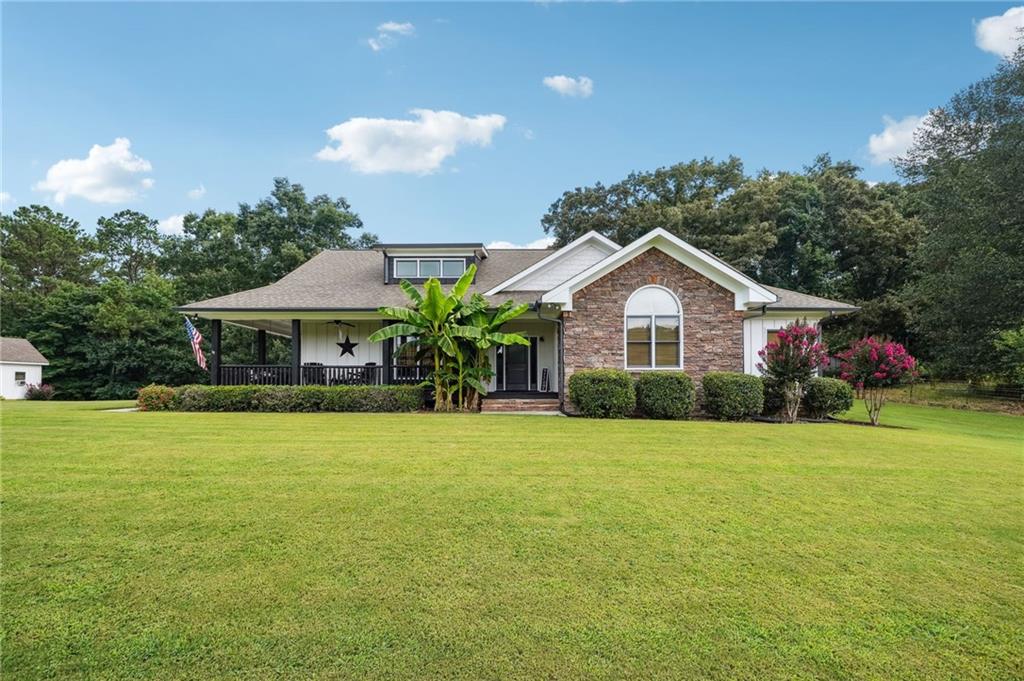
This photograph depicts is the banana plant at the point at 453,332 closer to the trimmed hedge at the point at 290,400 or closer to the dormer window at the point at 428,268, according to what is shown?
the trimmed hedge at the point at 290,400

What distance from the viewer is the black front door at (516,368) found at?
1809 centimetres

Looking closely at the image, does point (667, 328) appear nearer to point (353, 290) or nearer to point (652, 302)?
point (652, 302)

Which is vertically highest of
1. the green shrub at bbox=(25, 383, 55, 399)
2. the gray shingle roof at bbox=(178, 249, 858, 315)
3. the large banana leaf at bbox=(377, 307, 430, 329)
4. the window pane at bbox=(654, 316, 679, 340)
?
the gray shingle roof at bbox=(178, 249, 858, 315)

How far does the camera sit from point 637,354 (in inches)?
545

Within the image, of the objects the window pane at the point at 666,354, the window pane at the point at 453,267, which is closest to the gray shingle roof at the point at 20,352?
the window pane at the point at 453,267

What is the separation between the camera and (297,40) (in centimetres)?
1551

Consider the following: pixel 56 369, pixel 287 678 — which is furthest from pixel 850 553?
pixel 56 369

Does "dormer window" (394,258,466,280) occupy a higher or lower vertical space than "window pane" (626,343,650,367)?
higher

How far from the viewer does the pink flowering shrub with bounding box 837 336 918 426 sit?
38.7ft

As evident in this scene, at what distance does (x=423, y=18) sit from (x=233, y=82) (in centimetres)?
832

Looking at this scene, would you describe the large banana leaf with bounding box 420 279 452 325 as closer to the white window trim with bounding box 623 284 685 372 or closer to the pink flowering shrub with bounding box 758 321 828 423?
the white window trim with bounding box 623 284 685 372

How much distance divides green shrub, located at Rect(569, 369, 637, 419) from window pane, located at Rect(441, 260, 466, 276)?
8.09 m

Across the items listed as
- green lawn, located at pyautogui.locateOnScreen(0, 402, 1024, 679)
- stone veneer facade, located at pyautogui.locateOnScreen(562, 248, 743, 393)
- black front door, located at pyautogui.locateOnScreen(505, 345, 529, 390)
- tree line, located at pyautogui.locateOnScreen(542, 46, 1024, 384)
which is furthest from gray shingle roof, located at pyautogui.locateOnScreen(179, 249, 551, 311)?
tree line, located at pyautogui.locateOnScreen(542, 46, 1024, 384)

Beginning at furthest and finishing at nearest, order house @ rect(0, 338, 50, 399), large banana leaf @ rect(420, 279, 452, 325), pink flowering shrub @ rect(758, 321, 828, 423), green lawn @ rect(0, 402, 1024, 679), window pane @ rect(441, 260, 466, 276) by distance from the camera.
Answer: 1. house @ rect(0, 338, 50, 399)
2. window pane @ rect(441, 260, 466, 276)
3. large banana leaf @ rect(420, 279, 452, 325)
4. pink flowering shrub @ rect(758, 321, 828, 423)
5. green lawn @ rect(0, 402, 1024, 679)
